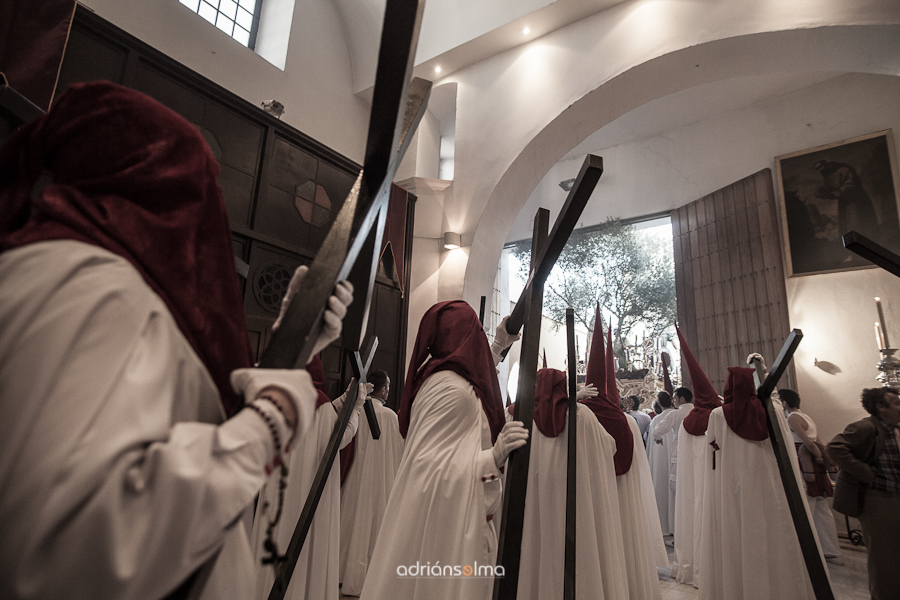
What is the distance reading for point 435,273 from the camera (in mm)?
8109

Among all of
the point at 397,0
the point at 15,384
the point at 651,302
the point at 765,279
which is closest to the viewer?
the point at 15,384

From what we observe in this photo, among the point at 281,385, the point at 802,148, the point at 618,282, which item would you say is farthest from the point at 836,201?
the point at 281,385

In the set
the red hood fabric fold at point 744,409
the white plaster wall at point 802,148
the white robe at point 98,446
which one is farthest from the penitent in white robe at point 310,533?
the white plaster wall at point 802,148

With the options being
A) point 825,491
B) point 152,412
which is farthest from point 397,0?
point 825,491

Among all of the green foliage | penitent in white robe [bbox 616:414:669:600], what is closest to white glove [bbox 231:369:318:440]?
penitent in white robe [bbox 616:414:669:600]

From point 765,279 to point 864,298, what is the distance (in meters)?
1.61

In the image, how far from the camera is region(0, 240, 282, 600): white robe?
68 centimetres

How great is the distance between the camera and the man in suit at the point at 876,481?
10.7 ft

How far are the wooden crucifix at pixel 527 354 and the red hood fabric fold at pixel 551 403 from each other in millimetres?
1654

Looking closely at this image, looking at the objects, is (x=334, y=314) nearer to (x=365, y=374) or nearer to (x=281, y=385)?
(x=281, y=385)

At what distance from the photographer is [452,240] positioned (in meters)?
7.85

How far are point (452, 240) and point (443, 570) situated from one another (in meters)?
6.20

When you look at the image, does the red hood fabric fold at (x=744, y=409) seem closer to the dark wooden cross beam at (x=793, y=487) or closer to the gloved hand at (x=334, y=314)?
the dark wooden cross beam at (x=793, y=487)

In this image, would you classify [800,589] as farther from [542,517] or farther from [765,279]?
[765,279]
